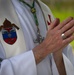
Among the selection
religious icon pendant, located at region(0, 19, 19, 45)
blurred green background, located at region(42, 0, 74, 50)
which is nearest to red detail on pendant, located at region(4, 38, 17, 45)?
religious icon pendant, located at region(0, 19, 19, 45)

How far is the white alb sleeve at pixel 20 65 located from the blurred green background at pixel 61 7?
177 inches

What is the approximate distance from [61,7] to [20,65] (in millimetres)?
5040

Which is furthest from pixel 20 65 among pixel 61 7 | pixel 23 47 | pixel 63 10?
pixel 61 7

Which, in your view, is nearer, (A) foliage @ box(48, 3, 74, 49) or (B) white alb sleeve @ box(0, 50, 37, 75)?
(B) white alb sleeve @ box(0, 50, 37, 75)

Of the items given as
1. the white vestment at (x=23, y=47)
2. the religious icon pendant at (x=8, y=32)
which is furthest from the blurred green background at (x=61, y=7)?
the religious icon pendant at (x=8, y=32)

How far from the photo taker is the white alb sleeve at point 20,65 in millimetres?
1148

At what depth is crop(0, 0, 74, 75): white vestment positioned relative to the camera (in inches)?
46.0

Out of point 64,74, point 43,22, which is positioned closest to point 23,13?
point 43,22

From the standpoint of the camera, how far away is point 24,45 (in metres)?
1.23

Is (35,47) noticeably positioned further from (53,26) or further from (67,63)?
(67,63)

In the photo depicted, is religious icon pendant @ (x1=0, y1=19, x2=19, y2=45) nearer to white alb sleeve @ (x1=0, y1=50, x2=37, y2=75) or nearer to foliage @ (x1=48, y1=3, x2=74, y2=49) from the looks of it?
white alb sleeve @ (x1=0, y1=50, x2=37, y2=75)

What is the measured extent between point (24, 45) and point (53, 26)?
0.15 meters

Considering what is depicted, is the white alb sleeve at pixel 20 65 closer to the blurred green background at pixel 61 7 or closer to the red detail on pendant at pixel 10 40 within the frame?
the red detail on pendant at pixel 10 40

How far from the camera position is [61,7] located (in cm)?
612
